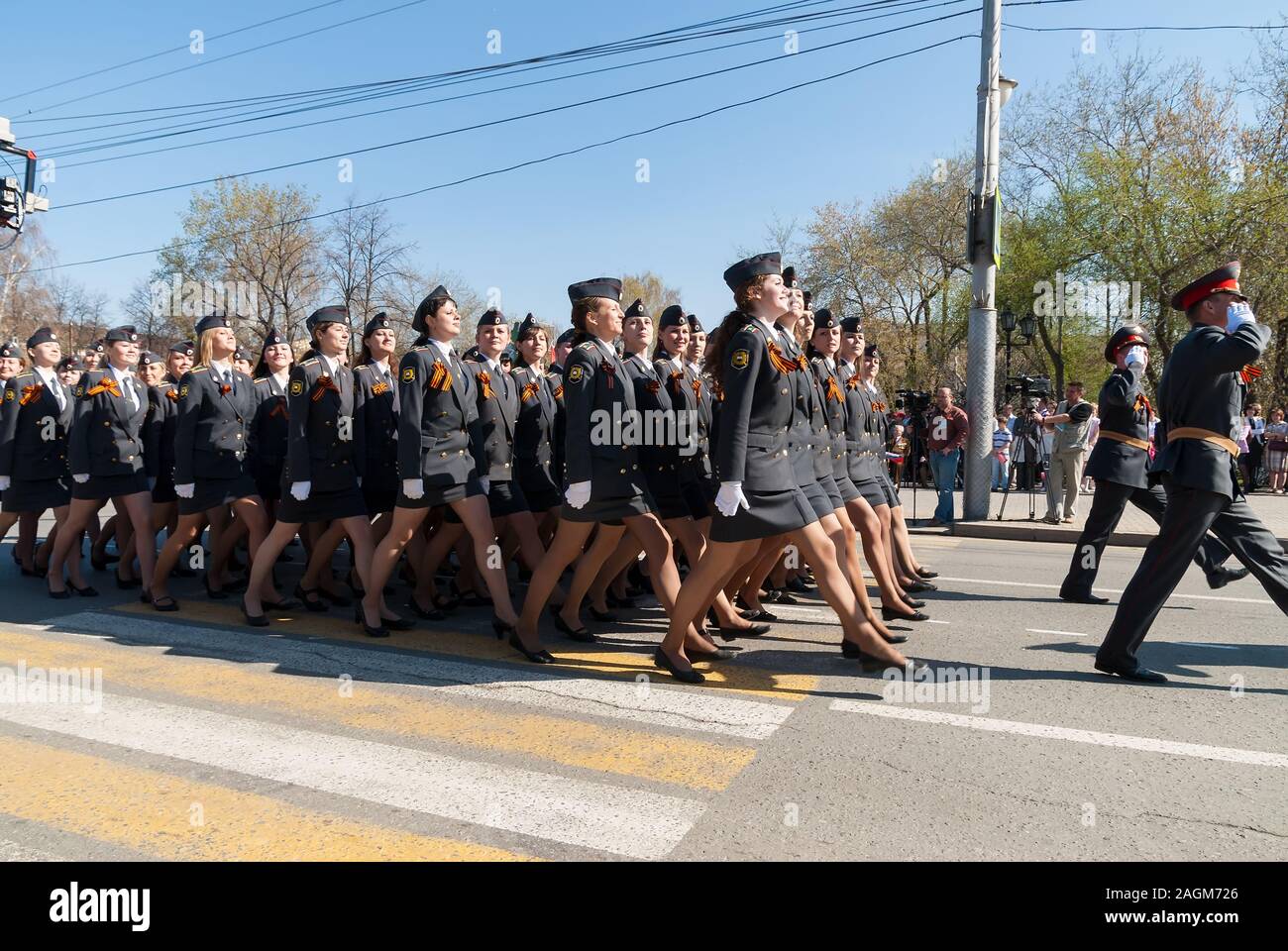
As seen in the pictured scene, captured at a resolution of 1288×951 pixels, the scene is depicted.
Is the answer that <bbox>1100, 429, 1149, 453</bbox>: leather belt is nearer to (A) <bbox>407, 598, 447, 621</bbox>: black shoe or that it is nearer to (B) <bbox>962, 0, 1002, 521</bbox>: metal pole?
(A) <bbox>407, 598, 447, 621</bbox>: black shoe

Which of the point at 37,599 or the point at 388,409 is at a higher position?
the point at 388,409

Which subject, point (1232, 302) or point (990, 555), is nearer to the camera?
point (1232, 302)

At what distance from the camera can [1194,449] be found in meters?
4.66

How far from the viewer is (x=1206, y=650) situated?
5.37m

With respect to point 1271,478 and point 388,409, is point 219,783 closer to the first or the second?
point 388,409

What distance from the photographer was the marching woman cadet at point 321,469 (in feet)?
19.2

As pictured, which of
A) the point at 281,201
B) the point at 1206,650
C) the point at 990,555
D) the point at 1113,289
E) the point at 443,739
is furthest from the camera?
the point at 281,201

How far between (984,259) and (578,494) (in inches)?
375

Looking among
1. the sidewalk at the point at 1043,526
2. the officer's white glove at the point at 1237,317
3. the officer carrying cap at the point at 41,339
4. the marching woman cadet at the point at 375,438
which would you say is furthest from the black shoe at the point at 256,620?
the sidewalk at the point at 1043,526

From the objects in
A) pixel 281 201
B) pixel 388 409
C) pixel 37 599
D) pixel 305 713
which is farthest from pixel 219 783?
pixel 281 201

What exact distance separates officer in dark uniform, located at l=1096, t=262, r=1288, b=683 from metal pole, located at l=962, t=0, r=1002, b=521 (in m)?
7.79
